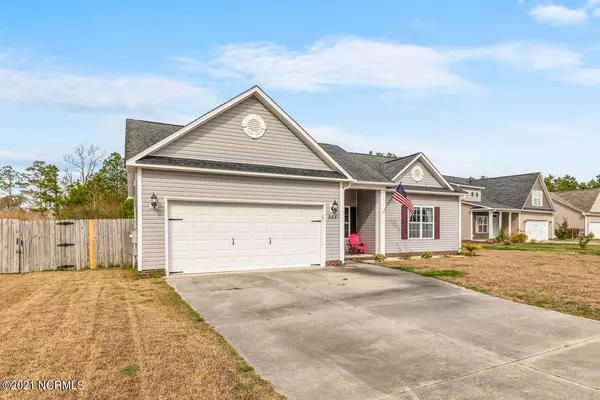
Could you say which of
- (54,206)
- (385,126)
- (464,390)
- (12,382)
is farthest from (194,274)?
(54,206)

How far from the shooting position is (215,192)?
11.6 metres

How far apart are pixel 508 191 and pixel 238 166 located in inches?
1256

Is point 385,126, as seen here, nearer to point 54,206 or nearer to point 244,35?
point 244,35

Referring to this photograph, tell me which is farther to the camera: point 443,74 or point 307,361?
point 443,74

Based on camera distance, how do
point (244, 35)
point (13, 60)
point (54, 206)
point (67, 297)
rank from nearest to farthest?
point (67, 297)
point (244, 35)
point (13, 60)
point (54, 206)

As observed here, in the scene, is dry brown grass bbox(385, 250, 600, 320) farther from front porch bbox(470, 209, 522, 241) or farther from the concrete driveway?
front porch bbox(470, 209, 522, 241)

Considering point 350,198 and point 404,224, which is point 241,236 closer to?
point 350,198

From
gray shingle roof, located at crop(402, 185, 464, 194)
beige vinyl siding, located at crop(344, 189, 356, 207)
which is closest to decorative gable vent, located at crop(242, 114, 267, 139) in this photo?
beige vinyl siding, located at crop(344, 189, 356, 207)

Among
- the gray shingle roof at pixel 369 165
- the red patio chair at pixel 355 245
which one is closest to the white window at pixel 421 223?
the gray shingle roof at pixel 369 165

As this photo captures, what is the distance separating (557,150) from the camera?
23.9 meters

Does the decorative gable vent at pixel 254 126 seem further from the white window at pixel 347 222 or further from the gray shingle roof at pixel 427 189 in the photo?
the gray shingle roof at pixel 427 189

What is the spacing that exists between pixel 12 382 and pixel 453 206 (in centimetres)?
1885

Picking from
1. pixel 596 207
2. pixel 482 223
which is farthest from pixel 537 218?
pixel 596 207

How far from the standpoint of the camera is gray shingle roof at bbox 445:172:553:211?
32.0 meters
